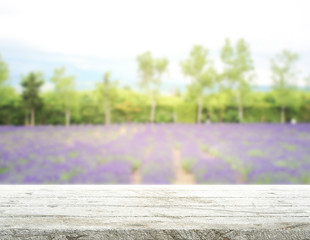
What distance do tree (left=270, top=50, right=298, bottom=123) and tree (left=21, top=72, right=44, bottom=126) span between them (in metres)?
10.4

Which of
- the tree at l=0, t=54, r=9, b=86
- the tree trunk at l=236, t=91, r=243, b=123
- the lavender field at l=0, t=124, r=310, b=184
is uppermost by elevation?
the tree at l=0, t=54, r=9, b=86

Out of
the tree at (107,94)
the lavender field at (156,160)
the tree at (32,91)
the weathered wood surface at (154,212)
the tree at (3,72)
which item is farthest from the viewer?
the tree at (107,94)

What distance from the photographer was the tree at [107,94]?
11859 mm

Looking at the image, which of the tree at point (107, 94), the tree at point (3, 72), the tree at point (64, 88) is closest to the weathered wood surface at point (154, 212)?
the tree at point (3, 72)

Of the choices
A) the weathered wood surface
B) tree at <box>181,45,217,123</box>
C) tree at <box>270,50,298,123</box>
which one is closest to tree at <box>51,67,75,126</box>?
tree at <box>181,45,217,123</box>

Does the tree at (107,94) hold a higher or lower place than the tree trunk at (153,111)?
higher

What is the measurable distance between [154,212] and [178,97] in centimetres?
1390

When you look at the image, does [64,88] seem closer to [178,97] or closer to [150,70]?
[150,70]

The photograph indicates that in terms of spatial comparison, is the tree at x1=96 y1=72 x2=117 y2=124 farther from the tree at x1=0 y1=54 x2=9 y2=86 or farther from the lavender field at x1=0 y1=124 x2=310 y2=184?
the lavender field at x1=0 y1=124 x2=310 y2=184

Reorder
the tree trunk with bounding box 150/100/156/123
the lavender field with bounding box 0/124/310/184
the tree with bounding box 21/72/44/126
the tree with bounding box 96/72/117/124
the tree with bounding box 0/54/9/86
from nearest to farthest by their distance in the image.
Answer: the lavender field with bounding box 0/124/310/184
the tree with bounding box 0/54/9/86
the tree with bounding box 21/72/44/126
the tree with bounding box 96/72/117/124
the tree trunk with bounding box 150/100/156/123

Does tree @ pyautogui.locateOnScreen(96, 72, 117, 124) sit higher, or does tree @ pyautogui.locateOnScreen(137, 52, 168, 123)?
tree @ pyautogui.locateOnScreen(137, 52, 168, 123)

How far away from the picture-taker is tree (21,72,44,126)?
36.5ft

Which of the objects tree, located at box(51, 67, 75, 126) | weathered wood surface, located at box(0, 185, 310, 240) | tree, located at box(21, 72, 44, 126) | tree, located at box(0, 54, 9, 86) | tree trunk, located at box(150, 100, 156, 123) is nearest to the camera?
weathered wood surface, located at box(0, 185, 310, 240)

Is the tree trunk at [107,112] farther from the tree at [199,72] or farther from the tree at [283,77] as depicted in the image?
the tree at [283,77]
